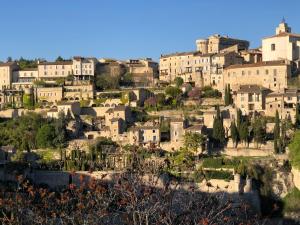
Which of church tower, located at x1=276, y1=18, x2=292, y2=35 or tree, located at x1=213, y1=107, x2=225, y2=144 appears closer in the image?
tree, located at x1=213, y1=107, x2=225, y2=144

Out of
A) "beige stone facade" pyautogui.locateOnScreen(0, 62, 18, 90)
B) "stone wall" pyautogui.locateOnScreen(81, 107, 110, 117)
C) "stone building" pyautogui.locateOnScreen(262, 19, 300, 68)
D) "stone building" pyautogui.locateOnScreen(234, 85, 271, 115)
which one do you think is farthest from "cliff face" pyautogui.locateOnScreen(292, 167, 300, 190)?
"beige stone facade" pyautogui.locateOnScreen(0, 62, 18, 90)

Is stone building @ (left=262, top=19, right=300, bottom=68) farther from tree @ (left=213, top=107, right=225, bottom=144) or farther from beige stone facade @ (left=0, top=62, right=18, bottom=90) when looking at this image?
beige stone facade @ (left=0, top=62, right=18, bottom=90)

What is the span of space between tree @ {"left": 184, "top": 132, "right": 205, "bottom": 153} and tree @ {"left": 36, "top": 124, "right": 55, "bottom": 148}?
1006cm

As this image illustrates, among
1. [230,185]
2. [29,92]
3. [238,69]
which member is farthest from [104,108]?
[230,185]

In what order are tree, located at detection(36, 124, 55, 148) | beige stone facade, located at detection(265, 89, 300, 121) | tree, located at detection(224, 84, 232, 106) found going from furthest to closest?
1. tree, located at detection(224, 84, 232, 106)
2. beige stone facade, located at detection(265, 89, 300, 121)
3. tree, located at detection(36, 124, 55, 148)

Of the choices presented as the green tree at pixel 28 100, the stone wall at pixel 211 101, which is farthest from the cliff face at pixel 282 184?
the green tree at pixel 28 100

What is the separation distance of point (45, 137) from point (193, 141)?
1093cm

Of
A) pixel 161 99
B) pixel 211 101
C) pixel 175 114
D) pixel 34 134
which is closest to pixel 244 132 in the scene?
pixel 175 114

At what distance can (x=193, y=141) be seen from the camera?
42531mm

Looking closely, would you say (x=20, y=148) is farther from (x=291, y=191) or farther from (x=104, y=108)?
(x=291, y=191)

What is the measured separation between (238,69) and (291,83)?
4.93m

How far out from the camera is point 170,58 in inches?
2643

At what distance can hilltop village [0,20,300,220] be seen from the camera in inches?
1613

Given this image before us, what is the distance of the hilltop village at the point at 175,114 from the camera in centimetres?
4097
